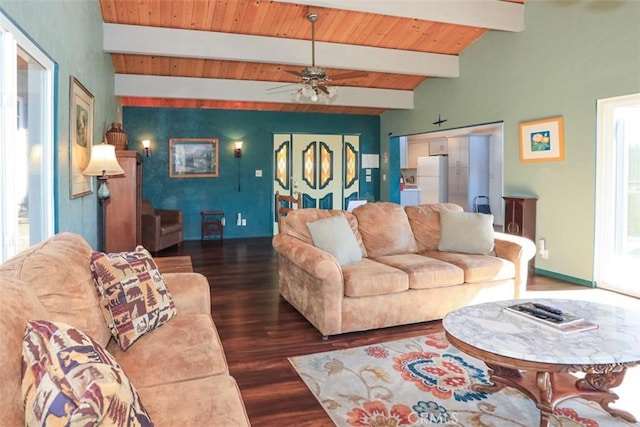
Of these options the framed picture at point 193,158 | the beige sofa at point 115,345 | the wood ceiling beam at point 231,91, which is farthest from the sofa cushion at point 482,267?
the framed picture at point 193,158

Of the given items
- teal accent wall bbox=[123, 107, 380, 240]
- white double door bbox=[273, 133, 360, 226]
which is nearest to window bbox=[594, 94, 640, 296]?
white double door bbox=[273, 133, 360, 226]

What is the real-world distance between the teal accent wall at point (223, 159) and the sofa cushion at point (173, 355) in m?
6.53

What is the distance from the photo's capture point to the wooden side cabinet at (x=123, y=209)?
456cm

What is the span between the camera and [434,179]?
10680 millimetres

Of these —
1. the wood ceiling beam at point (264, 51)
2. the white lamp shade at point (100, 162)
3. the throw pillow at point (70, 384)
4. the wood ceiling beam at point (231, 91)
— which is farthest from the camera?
the wood ceiling beam at point (231, 91)

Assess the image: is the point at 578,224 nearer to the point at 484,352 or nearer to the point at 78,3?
the point at 484,352

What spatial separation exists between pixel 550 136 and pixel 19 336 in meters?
5.44

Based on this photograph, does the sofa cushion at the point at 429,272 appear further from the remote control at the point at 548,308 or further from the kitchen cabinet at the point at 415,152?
the kitchen cabinet at the point at 415,152

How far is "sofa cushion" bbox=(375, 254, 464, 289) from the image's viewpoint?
11.3 feet

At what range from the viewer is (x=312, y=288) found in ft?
11.1

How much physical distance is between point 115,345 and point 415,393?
5.15ft

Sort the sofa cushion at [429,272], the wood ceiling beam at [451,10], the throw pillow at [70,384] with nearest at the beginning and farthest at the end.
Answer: the throw pillow at [70,384] → the sofa cushion at [429,272] → the wood ceiling beam at [451,10]

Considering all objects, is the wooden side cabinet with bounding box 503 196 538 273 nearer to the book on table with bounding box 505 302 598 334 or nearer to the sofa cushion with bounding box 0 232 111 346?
the book on table with bounding box 505 302 598 334

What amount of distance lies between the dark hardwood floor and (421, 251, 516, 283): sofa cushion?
498 millimetres
